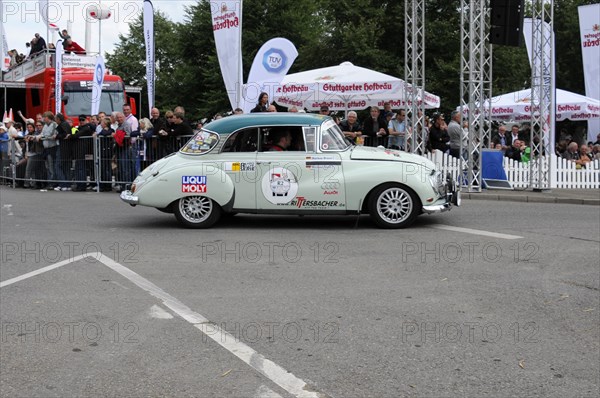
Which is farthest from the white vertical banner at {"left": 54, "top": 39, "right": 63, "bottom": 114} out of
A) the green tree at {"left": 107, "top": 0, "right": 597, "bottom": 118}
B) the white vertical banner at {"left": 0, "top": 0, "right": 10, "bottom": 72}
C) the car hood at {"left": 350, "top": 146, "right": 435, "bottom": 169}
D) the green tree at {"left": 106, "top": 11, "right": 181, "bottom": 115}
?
the green tree at {"left": 106, "top": 11, "right": 181, "bottom": 115}

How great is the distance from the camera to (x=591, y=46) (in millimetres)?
26750

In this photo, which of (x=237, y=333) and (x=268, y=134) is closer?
(x=237, y=333)

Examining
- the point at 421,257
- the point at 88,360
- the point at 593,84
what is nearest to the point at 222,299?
the point at 88,360

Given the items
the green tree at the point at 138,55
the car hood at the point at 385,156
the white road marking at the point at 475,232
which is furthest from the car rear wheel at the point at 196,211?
the green tree at the point at 138,55

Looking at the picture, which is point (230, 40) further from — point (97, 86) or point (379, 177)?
point (379, 177)

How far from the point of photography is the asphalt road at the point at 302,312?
16.3ft

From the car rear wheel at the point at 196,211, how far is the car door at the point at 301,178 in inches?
28.3

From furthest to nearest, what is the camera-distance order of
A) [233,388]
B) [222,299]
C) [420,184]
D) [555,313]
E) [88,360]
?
[420,184], [222,299], [555,313], [88,360], [233,388]

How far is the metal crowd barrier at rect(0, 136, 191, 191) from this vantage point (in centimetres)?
1831

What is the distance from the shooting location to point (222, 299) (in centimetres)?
727

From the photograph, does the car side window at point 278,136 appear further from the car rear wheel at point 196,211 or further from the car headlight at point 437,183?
the car headlight at point 437,183

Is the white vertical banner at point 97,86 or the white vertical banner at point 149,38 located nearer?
the white vertical banner at point 97,86

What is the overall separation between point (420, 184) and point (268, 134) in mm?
2396

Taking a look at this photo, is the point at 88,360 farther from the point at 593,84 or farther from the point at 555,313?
the point at 593,84
